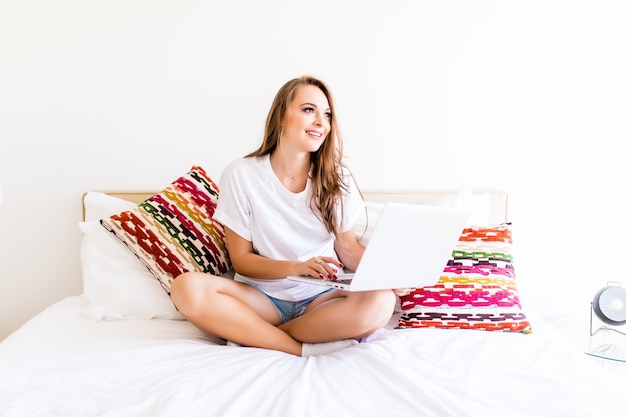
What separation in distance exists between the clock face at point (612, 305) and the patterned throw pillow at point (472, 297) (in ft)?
1.28

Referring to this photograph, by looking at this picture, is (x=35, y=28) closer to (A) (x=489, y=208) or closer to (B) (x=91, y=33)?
(B) (x=91, y=33)

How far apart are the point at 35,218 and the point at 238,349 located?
120 cm

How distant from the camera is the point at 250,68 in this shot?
221 cm

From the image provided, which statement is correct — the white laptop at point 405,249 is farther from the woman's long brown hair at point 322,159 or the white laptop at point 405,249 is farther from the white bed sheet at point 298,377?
the woman's long brown hair at point 322,159

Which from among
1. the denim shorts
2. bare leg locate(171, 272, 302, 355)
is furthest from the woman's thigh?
the denim shorts

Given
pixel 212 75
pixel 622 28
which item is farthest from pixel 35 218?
pixel 622 28

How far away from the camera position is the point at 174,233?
72.3 inches

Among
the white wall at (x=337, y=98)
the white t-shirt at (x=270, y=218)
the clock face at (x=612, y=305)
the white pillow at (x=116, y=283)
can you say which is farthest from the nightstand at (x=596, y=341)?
the white pillow at (x=116, y=283)

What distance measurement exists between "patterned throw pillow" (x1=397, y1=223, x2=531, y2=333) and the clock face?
0.39 meters

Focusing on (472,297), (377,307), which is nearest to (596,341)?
(472,297)

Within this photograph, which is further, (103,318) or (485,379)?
(103,318)

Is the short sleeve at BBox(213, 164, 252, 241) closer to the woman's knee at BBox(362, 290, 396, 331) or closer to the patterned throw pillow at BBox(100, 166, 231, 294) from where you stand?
the patterned throw pillow at BBox(100, 166, 231, 294)

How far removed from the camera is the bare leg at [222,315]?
149 cm

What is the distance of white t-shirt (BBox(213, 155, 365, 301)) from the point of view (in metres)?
1.69
